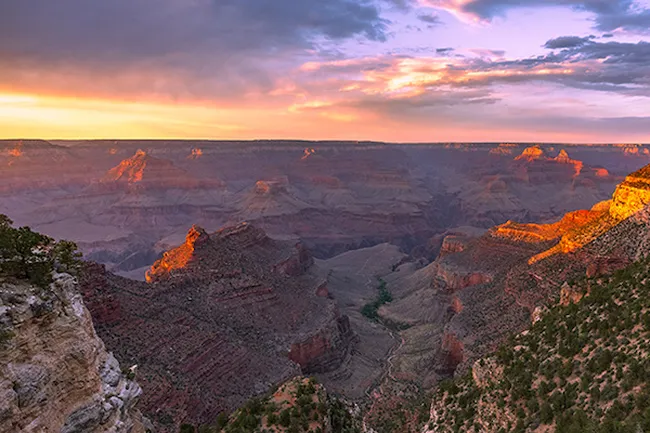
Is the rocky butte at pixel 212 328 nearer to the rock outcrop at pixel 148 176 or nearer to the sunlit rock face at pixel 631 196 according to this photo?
the sunlit rock face at pixel 631 196

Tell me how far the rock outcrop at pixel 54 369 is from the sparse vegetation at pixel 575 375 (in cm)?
1756

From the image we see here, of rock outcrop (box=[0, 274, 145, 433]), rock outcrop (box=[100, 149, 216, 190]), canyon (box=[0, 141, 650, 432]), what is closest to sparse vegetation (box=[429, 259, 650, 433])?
canyon (box=[0, 141, 650, 432])

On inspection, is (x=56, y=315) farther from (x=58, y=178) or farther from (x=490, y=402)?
(x=58, y=178)

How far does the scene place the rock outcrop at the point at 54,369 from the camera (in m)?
14.0

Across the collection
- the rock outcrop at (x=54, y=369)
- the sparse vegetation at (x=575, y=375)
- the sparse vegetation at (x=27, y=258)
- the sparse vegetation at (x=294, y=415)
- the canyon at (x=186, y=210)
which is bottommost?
the canyon at (x=186, y=210)

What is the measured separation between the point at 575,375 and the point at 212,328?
32.9 meters

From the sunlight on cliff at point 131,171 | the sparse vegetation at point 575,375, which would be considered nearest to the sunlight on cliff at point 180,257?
the sparse vegetation at point 575,375

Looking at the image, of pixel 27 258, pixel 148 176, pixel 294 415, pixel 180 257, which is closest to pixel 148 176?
pixel 148 176

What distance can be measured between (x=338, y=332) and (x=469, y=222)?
461 ft

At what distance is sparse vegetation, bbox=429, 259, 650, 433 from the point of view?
18.2 meters

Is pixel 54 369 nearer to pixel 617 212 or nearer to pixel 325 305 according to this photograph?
pixel 325 305

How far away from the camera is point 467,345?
152 ft

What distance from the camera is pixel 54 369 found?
15.3 metres

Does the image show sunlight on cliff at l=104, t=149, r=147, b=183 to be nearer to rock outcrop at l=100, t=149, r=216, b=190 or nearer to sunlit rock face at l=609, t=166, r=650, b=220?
rock outcrop at l=100, t=149, r=216, b=190
